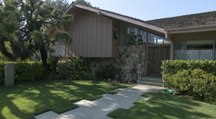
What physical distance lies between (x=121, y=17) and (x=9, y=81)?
24.7 ft

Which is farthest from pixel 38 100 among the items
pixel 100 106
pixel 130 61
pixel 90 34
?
pixel 90 34

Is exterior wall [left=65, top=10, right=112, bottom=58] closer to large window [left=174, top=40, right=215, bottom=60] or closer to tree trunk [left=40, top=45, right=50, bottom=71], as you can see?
tree trunk [left=40, top=45, right=50, bottom=71]

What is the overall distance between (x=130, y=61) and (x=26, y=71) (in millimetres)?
6768

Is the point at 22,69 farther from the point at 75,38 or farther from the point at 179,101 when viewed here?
the point at 179,101

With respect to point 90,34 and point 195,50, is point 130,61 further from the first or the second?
point 195,50

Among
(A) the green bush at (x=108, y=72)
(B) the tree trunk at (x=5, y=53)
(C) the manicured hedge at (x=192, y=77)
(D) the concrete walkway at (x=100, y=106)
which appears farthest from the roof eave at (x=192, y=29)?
(B) the tree trunk at (x=5, y=53)

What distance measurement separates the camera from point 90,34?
18.1 meters

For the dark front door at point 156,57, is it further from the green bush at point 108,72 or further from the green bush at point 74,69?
the green bush at point 74,69

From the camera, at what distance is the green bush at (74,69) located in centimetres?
1672

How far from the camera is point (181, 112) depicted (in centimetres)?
821

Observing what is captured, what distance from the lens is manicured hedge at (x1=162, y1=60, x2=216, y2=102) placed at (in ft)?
34.0

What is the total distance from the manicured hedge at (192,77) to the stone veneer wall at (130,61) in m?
3.94

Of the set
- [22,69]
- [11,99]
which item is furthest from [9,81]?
[11,99]

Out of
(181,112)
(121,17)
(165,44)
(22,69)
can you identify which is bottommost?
(181,112)
